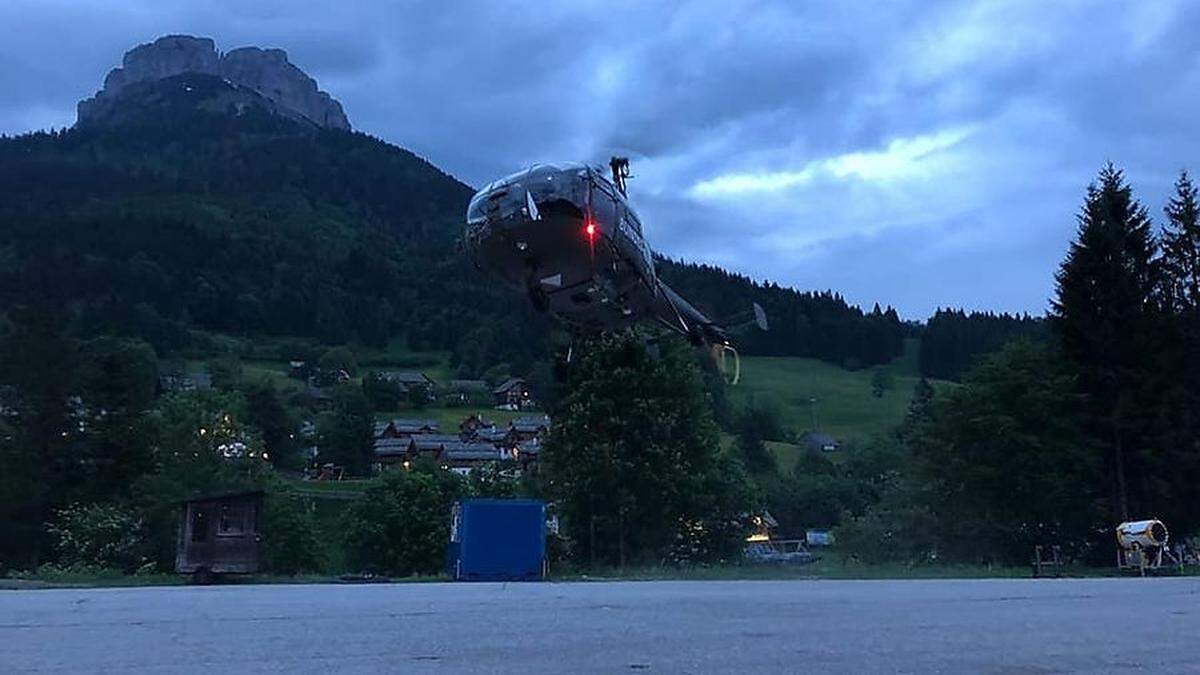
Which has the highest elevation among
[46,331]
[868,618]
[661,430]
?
[46,331]

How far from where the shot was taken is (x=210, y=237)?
587ft

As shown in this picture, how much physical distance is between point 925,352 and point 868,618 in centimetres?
15262

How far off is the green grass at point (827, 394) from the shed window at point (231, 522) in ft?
304

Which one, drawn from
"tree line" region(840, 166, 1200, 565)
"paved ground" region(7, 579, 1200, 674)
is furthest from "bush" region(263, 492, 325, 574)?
"paved ground" region(7, 579, 1200, 674)

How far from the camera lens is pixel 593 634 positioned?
8773 mm

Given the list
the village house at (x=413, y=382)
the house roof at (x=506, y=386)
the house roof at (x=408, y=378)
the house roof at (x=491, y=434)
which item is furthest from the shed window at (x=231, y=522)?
the house roof at (x=408, y=378)

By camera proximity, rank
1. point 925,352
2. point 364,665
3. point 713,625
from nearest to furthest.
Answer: point 364,665
point 713,625
point 925,352

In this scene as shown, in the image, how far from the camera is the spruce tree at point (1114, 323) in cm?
3834

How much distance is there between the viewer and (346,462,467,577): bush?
49.2 metres

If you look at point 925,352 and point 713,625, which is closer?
point 713,625

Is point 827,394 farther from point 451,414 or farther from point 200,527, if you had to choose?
point 200,527

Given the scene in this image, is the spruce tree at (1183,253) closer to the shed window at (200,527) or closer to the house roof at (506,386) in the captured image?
the shed window at (200,527)

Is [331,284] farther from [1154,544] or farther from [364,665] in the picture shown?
[364,665]

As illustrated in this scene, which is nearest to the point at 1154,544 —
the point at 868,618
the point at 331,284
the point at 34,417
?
the point at 868,618
